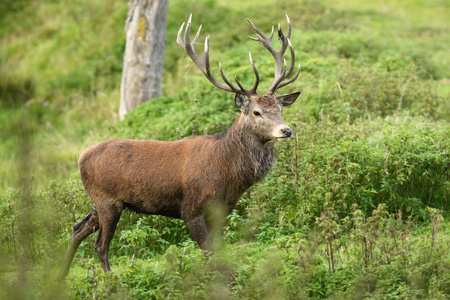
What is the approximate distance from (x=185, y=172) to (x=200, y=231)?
2.15 ft

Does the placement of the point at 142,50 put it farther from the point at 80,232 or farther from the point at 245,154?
the point at 245,154

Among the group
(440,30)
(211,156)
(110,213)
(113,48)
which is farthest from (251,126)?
(440,30)

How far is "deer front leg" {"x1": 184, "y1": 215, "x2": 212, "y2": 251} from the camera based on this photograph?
6098 millimetres

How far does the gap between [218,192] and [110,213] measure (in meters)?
1.21

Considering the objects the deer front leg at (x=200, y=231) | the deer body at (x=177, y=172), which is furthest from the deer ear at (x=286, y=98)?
the deer front leg at (x=200, y=231)

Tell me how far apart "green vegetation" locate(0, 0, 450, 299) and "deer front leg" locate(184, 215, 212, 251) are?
0.48 feet

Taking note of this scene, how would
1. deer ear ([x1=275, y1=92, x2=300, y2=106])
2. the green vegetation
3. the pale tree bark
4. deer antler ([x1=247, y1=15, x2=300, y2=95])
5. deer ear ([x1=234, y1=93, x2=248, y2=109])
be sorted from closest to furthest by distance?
the green vegetation
deer ear ([x1=234, y1=93, x2=248, y2=109])
deer antler ([x1=247, y1=15, x2=300, y2=95])
deer ear ([x1=275, y1=92, x2=300, y2=106])
the pale tree bark

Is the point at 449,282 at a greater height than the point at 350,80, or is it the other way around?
the point at 350,80

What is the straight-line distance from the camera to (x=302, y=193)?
706cm

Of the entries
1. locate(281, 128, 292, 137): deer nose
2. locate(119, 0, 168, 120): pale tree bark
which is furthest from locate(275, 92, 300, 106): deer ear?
locate(119, 0, 168, 120): pale tree bark

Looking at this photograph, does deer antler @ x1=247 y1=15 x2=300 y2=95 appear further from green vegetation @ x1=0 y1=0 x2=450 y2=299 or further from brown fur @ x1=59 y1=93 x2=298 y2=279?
green vegetation @ x1=0 y1=0 x2=450 y2=299

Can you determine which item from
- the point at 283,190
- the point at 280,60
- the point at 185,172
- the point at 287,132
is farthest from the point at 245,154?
the point at 280,60

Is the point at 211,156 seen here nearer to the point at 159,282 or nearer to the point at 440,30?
the point at 159,282

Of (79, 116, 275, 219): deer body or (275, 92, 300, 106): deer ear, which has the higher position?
(275, 92, 300, 106): deer ear
